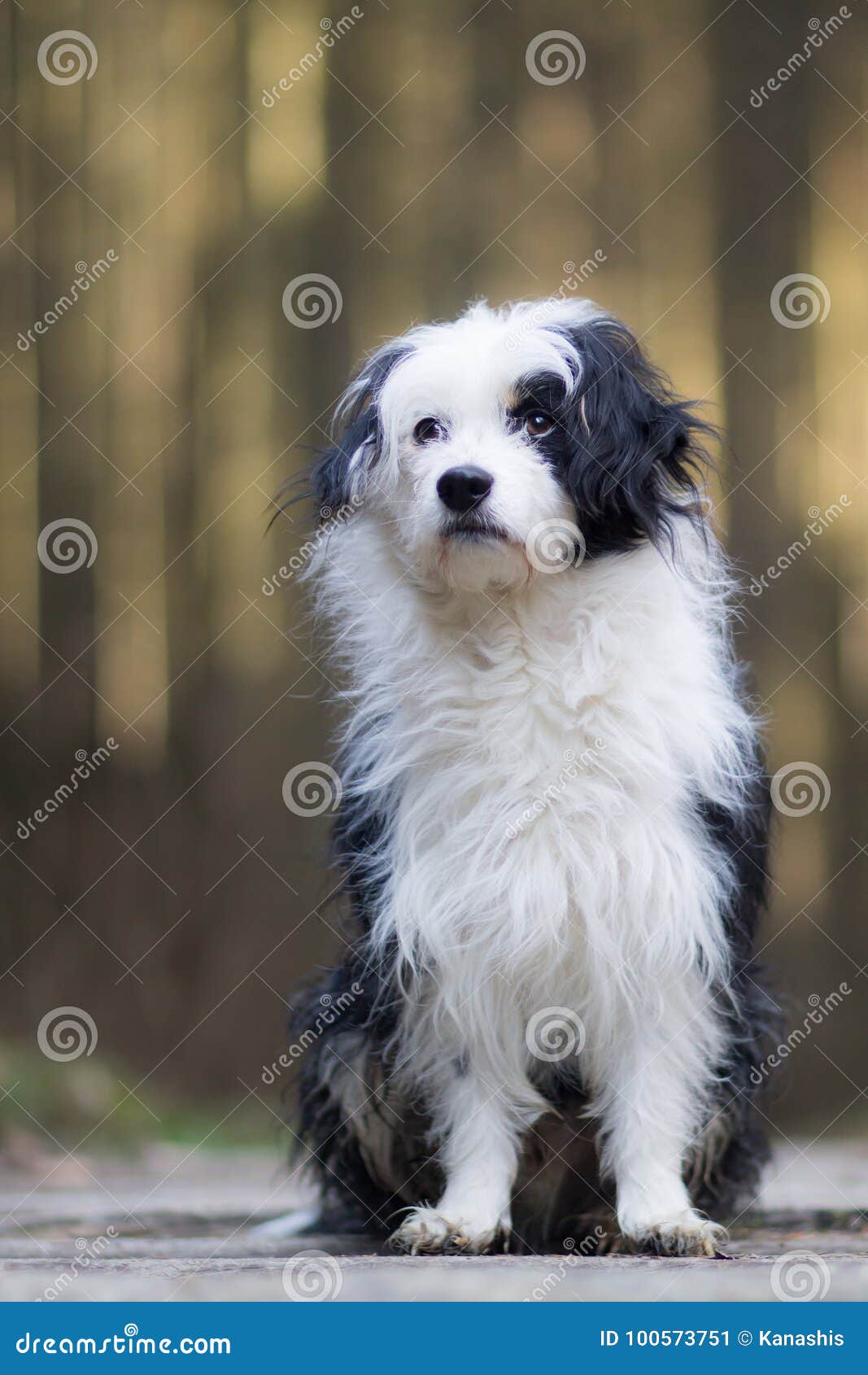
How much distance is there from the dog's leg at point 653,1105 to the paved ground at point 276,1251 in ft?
0.49

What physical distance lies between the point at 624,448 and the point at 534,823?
2.01ft

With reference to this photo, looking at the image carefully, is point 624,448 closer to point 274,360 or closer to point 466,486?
point 466,486

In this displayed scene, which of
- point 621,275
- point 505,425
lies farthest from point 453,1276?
point 621,275

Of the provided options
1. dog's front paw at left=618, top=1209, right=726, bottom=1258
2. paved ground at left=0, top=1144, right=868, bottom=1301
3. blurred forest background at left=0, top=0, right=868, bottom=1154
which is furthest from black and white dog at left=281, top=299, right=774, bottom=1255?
blurred forest background at left=0, top=0, right=868, bottom=1154

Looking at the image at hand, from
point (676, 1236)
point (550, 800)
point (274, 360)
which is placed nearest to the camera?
point (676, 1236)

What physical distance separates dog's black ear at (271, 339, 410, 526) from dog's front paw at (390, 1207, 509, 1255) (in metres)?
1.17

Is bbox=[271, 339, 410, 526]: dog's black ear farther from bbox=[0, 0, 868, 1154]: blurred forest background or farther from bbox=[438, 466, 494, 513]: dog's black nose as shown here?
bbox=[0, 0, 868, 1154]: blurred forest background

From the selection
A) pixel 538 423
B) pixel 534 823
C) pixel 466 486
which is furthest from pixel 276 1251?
pixel 538 423

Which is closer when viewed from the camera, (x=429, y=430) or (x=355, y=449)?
(x=429, y=430)

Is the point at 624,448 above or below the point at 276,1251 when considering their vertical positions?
above

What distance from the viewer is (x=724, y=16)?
4496 millimetres

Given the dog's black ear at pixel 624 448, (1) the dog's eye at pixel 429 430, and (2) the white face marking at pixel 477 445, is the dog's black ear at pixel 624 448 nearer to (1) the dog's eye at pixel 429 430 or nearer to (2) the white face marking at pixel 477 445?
(2) the white face marking at pixel 477 445

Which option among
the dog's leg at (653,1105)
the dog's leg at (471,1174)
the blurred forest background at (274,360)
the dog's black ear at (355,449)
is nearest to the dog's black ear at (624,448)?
the dog's black ear at (355,449)

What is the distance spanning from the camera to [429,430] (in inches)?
99.4
